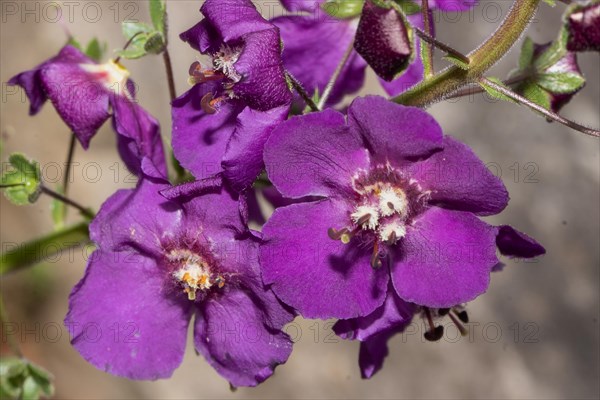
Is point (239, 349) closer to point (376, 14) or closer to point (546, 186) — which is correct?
point (376, 14)

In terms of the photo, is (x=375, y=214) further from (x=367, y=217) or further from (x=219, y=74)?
(x=219, y=74)

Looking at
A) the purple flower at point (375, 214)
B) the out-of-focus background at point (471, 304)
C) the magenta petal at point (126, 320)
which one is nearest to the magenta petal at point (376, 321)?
the purple flower at point (375, 214)

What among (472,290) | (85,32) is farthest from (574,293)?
(85,32)

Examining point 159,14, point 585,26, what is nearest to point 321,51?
point 159,14

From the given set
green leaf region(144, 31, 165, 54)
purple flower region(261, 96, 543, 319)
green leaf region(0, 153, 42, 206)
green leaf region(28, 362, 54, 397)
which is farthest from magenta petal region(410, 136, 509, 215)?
green leaf region(28, 362, 54, 397)

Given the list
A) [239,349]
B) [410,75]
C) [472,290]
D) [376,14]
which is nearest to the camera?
[376,14]

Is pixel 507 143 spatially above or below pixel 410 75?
below
